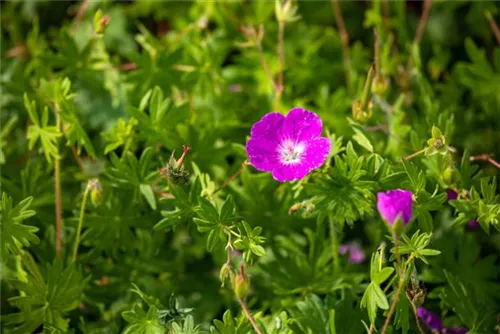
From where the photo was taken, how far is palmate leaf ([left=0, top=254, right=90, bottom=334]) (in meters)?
1.51

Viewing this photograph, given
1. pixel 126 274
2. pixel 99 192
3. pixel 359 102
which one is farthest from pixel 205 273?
pixel 359 102

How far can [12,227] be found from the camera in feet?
4.75

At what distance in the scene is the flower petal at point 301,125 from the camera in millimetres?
1537

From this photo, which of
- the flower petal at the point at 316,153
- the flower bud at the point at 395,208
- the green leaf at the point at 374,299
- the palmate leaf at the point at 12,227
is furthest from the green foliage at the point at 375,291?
the palmate leaf at the point at 12,227

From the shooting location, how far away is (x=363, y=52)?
2293 millimetres

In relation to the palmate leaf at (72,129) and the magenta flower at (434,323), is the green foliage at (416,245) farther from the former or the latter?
the palmate leaf at (72,129)

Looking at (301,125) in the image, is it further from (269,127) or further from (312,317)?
(312,317)

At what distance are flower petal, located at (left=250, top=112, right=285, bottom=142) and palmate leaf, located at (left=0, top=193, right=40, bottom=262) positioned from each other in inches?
20.3

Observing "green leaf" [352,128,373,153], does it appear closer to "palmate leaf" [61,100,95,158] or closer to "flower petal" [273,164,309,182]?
"flower petal" [273,164,309,182]

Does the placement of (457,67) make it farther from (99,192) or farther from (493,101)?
(99,192)

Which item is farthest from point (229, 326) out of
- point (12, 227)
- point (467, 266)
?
point (467, 266)

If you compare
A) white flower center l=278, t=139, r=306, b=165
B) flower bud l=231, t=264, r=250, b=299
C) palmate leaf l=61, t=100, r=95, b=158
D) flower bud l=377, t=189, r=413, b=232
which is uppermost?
flower bud l=377, t=189, r=413, b=232

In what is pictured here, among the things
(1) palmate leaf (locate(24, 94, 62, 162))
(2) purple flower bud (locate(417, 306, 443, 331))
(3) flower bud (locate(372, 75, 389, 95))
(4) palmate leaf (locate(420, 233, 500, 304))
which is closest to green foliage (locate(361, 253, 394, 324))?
(2) purple flower bud (locate(417, 306, 443, 331))

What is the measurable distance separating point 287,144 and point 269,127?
0.18 ft
